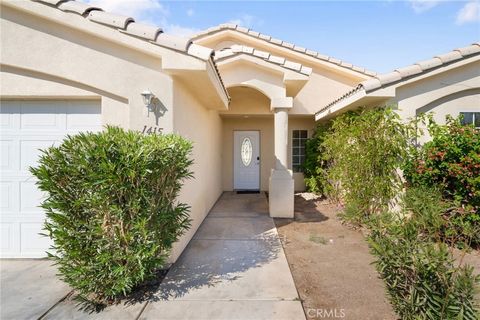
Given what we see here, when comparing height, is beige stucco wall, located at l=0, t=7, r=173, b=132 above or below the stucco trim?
below

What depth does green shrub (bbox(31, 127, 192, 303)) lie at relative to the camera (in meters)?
3.38

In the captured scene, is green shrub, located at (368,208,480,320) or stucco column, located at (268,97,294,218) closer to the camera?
green shrub, located at (368,208,480,320)

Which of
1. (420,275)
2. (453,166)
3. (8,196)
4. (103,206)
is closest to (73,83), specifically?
(8,196)

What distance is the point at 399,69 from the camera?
6.75 m

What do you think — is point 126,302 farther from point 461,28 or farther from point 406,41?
point 461,28

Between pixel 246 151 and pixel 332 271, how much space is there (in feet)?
29.3

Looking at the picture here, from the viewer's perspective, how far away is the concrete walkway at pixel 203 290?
338cm

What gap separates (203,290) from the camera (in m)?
3.92

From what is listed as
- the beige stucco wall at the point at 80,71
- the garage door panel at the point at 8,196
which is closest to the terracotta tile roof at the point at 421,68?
the beige stucco wall at the point at 80,71

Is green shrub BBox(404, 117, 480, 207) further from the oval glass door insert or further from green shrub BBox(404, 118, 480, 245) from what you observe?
the oval glass door insert

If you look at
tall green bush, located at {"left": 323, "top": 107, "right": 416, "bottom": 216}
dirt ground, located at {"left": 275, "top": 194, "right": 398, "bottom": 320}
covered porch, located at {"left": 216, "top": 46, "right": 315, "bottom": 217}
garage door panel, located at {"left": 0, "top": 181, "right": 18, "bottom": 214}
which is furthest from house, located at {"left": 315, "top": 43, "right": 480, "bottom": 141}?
garage door panel, located at {"left": 0, "top": 181, "right": 18, "bottom": 214}

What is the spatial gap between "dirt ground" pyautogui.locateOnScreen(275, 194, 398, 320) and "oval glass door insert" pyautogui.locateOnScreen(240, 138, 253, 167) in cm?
563

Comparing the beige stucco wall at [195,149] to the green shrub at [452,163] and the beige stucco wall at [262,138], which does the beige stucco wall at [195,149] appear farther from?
the green shrub at [452,163]

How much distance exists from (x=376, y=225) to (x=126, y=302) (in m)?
3.60
